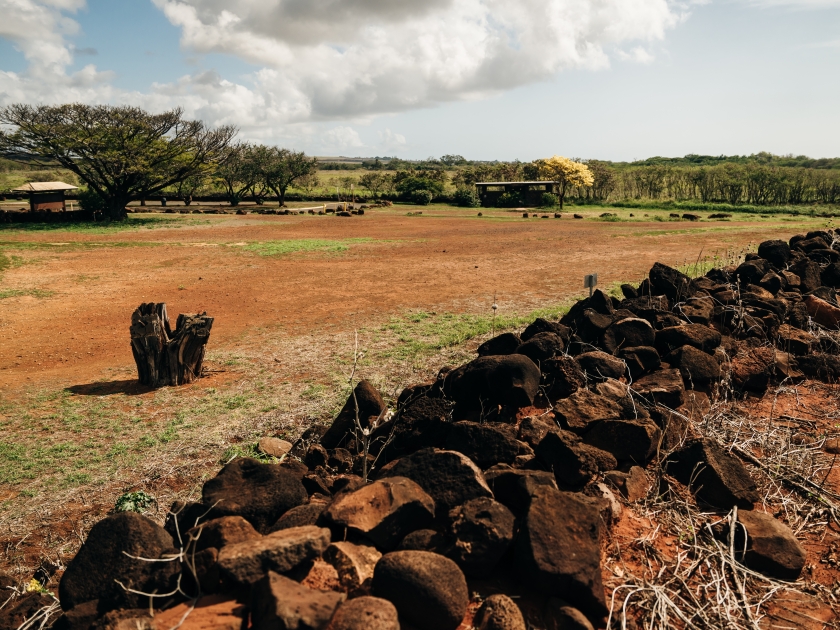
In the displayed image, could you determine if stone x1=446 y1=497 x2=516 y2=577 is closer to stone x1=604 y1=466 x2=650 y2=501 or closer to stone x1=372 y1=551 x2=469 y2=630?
stone x1=372 y1=551 x2=469 y2=630

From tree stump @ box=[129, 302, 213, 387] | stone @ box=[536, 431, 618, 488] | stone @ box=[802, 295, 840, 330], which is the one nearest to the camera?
stone @ box=[536, 431, 618, 488]

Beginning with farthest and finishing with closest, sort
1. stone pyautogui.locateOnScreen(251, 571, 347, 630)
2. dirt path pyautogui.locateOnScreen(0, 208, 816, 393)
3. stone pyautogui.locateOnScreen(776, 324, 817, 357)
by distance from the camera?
dirt path pyautogui.locateOnScreen(0, 208, 816, 393) < stone pyautogui.locateOnScreen(776, 324, 817, 357) < stone pyautogui.locateOnScreen(251, 571, 347, 630)

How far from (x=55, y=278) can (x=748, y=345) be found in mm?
17970

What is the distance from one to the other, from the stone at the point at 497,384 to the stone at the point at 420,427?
0.35 m

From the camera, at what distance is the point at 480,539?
2.58 meters

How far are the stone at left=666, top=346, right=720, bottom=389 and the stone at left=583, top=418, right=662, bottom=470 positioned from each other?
153 cm

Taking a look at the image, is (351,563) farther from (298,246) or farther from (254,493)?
(298,246)

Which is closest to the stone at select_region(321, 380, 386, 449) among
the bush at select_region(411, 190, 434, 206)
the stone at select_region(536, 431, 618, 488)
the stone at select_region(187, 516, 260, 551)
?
the stone at select_region(536, 431, 618, 488)

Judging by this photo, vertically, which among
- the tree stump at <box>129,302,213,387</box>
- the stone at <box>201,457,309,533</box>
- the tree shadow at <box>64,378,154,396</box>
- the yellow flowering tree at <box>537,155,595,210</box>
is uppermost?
the yellow flowering tree at <box>537,155,595,210</box>

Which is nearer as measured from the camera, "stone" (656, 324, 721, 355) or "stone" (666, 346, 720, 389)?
"stone" (666, 346, 720, 389)

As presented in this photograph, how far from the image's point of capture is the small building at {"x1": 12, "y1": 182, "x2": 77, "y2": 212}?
35.8 m

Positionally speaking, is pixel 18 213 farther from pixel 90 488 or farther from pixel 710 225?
pixel 710 225

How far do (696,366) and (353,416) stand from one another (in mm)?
3030

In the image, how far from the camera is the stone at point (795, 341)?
244 inches
